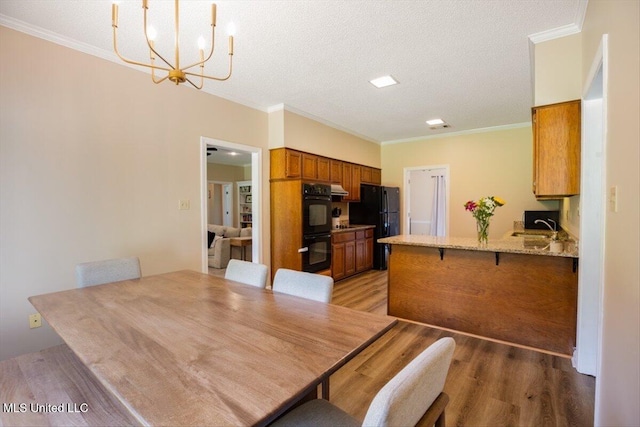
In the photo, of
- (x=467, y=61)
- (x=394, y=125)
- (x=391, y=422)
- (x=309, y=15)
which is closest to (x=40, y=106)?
(x=309, y=15)

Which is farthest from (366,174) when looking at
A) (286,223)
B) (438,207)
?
(286,223)

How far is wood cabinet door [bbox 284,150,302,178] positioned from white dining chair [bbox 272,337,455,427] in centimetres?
332

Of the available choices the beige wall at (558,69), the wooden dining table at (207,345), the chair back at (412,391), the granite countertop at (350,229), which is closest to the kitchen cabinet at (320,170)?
the granite countertop at (350,229)

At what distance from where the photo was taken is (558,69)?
2.40 m

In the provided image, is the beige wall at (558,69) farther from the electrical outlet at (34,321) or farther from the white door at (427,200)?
the electrical outlet at (34,321)

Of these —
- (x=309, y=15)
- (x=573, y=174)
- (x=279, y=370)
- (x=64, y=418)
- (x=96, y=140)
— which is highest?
(x=309, y=15)

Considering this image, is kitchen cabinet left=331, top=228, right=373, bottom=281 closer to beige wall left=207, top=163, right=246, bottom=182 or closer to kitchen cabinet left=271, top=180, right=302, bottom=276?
kitchen cabinet left=271, top=180, right=302, bottom=276

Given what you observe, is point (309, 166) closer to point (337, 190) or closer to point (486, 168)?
point (337, 190)

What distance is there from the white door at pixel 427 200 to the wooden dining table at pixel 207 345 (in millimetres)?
5217

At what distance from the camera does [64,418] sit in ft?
3.43

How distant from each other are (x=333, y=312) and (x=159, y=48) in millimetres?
2797

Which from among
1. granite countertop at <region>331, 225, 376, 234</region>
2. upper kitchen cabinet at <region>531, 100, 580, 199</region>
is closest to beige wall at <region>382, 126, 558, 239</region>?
granite countertop at <region>331, 225, 376, 234</region>

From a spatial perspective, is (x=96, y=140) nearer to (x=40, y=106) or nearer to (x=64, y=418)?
(x=40, y=106)

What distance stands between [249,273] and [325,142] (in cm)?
339
